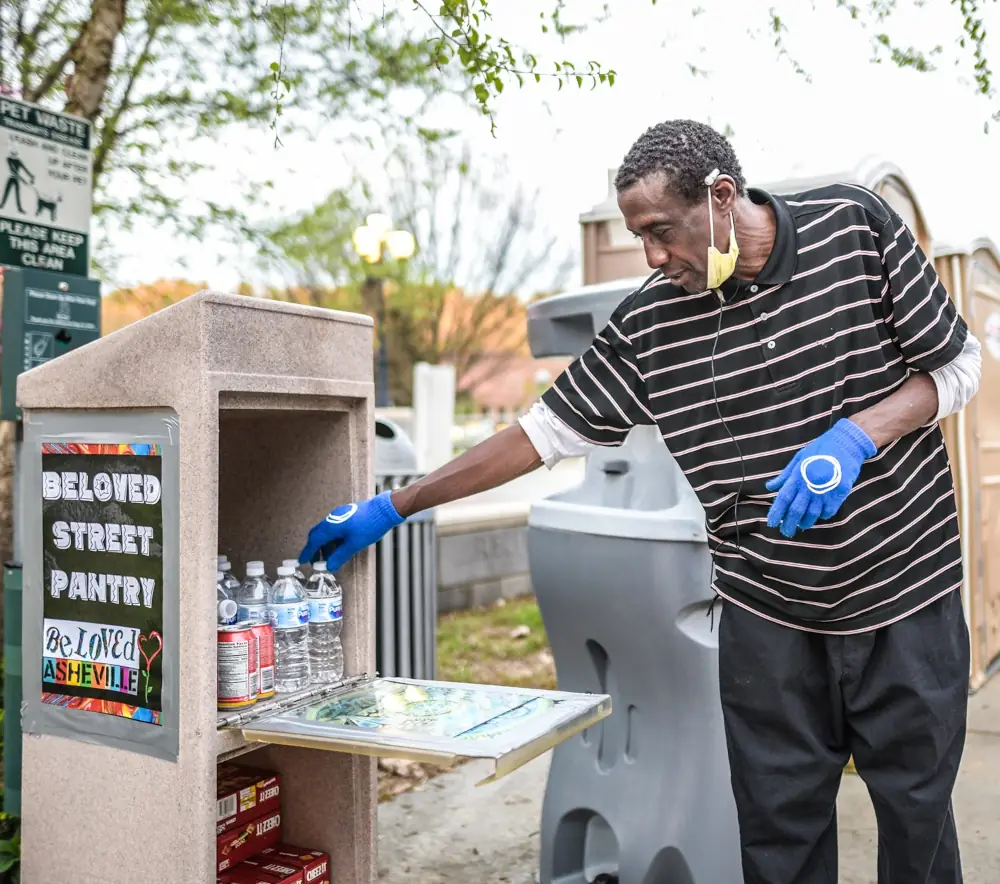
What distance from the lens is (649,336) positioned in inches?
87.4

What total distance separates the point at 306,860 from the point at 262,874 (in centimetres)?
13

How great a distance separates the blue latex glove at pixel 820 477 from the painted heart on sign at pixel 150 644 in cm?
126

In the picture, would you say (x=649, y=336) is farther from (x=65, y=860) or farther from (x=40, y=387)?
→ (x=65, y=860)

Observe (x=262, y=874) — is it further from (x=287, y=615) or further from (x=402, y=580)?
(x=402, y=580)

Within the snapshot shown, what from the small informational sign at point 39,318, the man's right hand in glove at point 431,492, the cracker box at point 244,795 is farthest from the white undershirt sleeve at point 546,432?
the small informational sign at point 39,318

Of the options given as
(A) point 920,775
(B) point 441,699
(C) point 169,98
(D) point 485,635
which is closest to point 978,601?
(D) point 485,635

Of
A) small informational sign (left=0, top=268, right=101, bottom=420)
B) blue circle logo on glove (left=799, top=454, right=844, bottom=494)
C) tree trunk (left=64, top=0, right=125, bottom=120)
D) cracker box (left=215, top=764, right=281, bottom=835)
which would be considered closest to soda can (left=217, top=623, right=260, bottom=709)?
cracker box (left=215, top=764, right=281, bottom=835)

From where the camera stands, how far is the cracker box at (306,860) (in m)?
2.44

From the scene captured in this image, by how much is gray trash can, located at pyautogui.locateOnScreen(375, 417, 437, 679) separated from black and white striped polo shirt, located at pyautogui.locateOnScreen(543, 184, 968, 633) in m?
2.29

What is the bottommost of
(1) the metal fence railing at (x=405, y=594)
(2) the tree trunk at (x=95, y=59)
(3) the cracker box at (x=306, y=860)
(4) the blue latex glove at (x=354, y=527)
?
(3) the cracker box at (x=306, y=860)

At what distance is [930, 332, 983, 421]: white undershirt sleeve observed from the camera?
199 centimetres

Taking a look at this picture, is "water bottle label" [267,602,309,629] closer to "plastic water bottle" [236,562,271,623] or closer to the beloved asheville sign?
Answer: "plastic water bottle" [236,562,271,623]

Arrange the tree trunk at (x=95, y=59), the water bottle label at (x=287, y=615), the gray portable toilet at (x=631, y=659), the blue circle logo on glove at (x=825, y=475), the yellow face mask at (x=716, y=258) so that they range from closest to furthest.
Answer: the blue circle logo on glove at (x=825, y=475) < the yellow face mask at (x=716, y=258) < the water bottle label at (x=287, y=615) < the gray portable toilet at (x=631, y=659) < the tree trunk at (x=95, y=59)

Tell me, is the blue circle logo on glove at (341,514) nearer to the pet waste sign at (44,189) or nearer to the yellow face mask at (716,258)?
the yellow face mask at (716,258)
